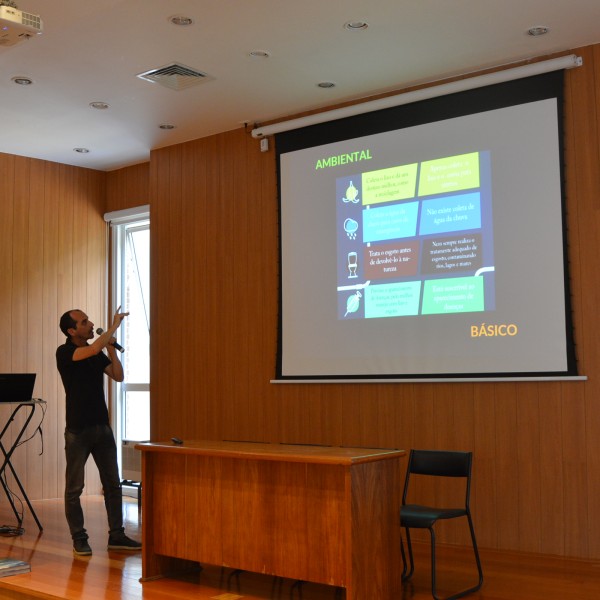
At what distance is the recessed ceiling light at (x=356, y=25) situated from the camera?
4.93 m

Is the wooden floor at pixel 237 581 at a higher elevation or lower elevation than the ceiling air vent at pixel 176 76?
lower

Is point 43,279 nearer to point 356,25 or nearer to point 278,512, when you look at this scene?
point 356,25

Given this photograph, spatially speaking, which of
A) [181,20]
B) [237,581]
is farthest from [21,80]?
[237,581]

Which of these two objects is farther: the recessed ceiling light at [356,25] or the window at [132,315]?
the window at [132,315]

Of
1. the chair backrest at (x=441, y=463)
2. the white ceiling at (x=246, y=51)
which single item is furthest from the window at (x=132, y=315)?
the chair backrest at (x=441, y=463)

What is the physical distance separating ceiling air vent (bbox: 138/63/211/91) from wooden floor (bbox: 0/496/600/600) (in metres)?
3.35

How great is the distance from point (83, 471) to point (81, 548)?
500 mm

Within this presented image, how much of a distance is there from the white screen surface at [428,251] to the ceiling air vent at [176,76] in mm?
1078

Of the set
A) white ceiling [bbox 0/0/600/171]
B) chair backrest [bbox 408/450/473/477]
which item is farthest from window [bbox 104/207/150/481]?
chair backrest [bbox 408/450/473/477]

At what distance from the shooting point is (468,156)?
5.62 metres

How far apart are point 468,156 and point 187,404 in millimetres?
3335

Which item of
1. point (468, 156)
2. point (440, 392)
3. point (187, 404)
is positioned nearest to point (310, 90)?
point (468, 156)

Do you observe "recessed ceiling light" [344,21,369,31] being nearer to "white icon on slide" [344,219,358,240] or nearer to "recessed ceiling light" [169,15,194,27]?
"recessed ceiling light" [169,15,194,27]

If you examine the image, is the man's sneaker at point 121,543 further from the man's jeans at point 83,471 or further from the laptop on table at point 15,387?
the laptop on table at point 15,387
